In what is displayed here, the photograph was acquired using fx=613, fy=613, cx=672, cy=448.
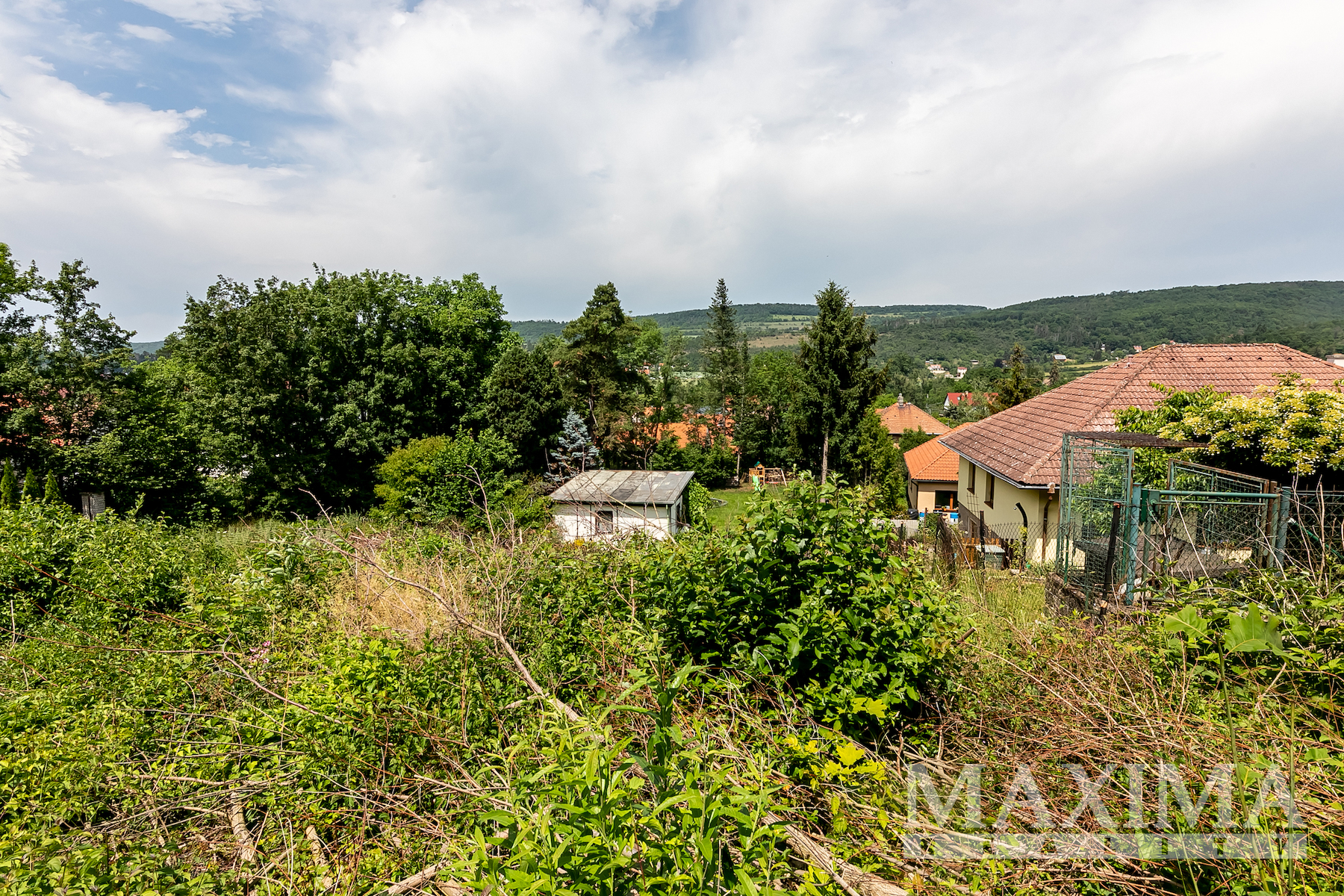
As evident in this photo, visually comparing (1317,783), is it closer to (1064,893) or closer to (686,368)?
(1064,893)

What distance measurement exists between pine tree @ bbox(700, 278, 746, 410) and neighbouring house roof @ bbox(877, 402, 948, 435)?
14.1 m

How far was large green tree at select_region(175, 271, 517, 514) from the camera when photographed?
2430 centimetres

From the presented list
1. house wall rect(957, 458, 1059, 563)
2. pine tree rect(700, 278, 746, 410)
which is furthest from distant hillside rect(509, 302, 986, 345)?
house wall rect(957, 458, 1059, 563)

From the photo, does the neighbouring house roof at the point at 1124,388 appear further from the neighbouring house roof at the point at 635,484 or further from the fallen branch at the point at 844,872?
the fallen branch at the point at 844,872

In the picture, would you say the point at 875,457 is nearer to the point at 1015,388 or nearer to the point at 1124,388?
the point at 1015,388

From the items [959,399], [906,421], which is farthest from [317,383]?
[959,399]

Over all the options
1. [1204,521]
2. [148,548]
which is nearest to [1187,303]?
[1204,521]

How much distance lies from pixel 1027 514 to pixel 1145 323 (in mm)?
124151

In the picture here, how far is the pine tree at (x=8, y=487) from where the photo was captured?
1655cm

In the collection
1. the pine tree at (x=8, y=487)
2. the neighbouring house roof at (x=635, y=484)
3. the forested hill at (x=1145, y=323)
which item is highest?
the forested hill at (x=1145, y=323)

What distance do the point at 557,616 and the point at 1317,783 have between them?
4.04m

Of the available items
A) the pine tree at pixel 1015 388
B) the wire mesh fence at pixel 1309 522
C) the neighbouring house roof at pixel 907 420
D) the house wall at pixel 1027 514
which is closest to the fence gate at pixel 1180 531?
the wire mesh fence at pixel 1309 522

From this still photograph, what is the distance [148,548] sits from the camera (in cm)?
691

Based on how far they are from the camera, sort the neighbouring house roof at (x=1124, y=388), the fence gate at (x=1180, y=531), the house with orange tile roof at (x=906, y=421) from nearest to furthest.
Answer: the fence gate at (x=1180, y=531) → the neighbouring house roof at (x=1124, y=388) → the house with orange tile roof at (x=906, y=421)
